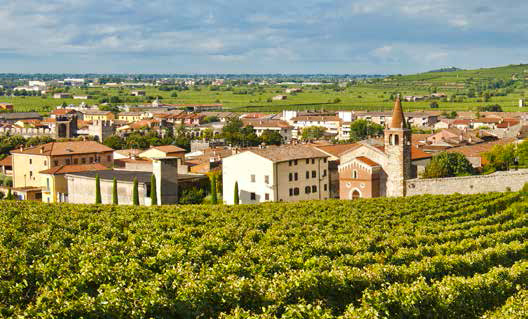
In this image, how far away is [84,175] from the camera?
56.4 metres

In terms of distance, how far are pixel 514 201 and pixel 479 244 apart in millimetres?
19527

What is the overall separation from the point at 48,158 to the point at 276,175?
86.7ft

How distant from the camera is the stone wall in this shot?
50494mm

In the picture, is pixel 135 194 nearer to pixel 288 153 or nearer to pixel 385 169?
pixel 288 153

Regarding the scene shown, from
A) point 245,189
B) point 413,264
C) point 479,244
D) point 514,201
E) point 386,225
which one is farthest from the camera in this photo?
point 245,189

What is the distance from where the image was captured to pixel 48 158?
68.3m

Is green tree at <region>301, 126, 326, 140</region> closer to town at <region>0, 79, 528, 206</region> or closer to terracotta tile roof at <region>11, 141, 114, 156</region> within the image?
town at <region>0, 79, 528, 206</region>

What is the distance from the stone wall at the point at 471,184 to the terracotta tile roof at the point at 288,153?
25.3ft

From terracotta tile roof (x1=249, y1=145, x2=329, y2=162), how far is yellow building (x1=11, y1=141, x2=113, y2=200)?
78.3 feet

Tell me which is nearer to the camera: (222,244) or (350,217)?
(222,244)

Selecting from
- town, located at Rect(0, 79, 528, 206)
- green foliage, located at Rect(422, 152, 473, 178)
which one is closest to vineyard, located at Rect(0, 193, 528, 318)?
town, located at Rect(0, 79, 528, 206)

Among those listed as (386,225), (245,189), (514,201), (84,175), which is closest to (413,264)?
(386,225)

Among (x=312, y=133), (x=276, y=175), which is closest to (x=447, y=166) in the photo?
(x=276, y=175)

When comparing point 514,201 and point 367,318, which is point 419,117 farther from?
point 367,318
